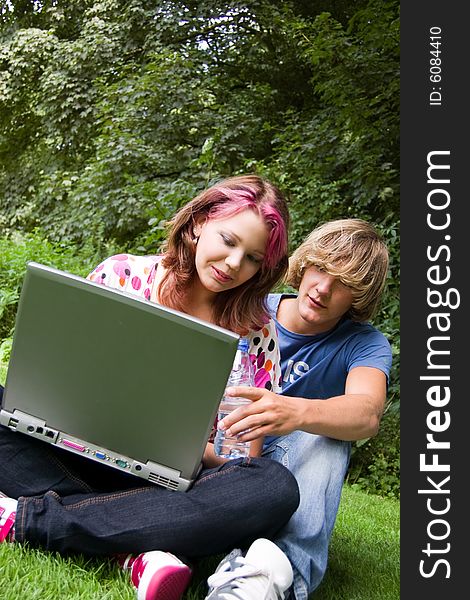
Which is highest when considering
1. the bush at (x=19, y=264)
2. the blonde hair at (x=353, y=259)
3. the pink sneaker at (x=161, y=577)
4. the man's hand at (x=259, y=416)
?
the bush at (x=19, y=264)

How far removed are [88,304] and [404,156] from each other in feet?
4.06

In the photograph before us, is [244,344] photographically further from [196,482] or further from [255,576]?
[255,576]

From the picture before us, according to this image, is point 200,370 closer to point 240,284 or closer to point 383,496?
point 240,284

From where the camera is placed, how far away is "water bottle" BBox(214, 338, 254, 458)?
1783 millimetres

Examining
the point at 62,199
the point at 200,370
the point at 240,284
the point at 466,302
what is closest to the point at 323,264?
the point at 240,284

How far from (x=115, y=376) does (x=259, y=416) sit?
31cm

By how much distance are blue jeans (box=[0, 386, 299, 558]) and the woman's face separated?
457 millimetres

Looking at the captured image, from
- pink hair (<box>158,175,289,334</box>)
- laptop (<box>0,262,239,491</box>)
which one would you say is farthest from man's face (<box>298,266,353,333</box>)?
laptop (<box>0,262,239,491</box>)

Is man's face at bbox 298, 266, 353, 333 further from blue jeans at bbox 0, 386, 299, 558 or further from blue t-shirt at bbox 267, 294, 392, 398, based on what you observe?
blue jeans at bbox 0, 386, 299, 558

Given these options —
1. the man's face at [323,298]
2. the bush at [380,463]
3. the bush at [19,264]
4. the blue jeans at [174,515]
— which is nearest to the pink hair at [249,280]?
the man's face at [323,298]

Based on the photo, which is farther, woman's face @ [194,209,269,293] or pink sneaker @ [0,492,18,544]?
woman's face @ [194,209,269,293]

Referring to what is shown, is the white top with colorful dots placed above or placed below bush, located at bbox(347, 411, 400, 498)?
below

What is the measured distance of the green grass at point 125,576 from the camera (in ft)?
4.94

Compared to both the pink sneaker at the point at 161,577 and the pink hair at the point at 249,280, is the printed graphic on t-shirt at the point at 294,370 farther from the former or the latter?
the pink sneaker at the point at 161,577
